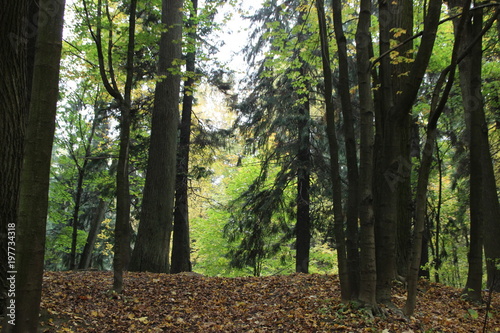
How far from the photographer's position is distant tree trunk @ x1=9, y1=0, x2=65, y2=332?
3.28 meters

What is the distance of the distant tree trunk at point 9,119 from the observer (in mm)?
4211

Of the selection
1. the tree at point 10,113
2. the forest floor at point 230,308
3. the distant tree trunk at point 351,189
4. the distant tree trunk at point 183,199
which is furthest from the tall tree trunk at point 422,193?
the distant tree trunk at point 183,199

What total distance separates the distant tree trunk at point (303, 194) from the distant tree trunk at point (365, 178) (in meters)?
6.74

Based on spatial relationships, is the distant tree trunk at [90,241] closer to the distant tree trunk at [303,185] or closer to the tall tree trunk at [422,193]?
the distant tree trunk at [303,185]

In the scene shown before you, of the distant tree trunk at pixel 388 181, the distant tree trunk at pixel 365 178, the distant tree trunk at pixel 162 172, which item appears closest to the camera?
the distant tree trunk at pixel 365 178

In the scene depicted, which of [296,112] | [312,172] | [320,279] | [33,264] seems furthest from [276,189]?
[33,264]

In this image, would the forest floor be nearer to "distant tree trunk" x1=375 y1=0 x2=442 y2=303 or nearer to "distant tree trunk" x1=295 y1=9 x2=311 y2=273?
"distant tree trunk" x1=375 y1=0 x2=442 y2=303

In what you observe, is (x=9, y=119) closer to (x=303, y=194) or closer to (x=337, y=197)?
(x=337, y=197)

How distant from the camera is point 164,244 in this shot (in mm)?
9562

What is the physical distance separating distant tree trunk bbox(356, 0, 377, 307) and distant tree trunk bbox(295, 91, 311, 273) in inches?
265

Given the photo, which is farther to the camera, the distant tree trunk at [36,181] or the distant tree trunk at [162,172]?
the distant tree trunk at [162,172]

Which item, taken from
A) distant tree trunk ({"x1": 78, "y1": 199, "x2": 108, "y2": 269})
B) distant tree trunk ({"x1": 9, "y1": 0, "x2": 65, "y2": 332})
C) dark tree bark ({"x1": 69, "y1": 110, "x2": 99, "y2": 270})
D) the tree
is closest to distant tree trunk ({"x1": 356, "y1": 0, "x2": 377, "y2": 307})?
distant tree trunk ({"x1": 9, "y1": 0, "x2": 65, "y2": 332})

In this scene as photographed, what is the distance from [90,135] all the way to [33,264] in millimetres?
13634

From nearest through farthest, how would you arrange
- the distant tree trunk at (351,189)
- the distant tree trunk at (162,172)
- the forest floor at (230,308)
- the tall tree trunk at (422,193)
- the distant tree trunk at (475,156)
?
the forest floor at (230,308)
the tall tree trunk at (422,193)
the distant tree trunk at (351,189)
the distant tree trunk at (475,156)
the distant tree trunk at (162,172)
